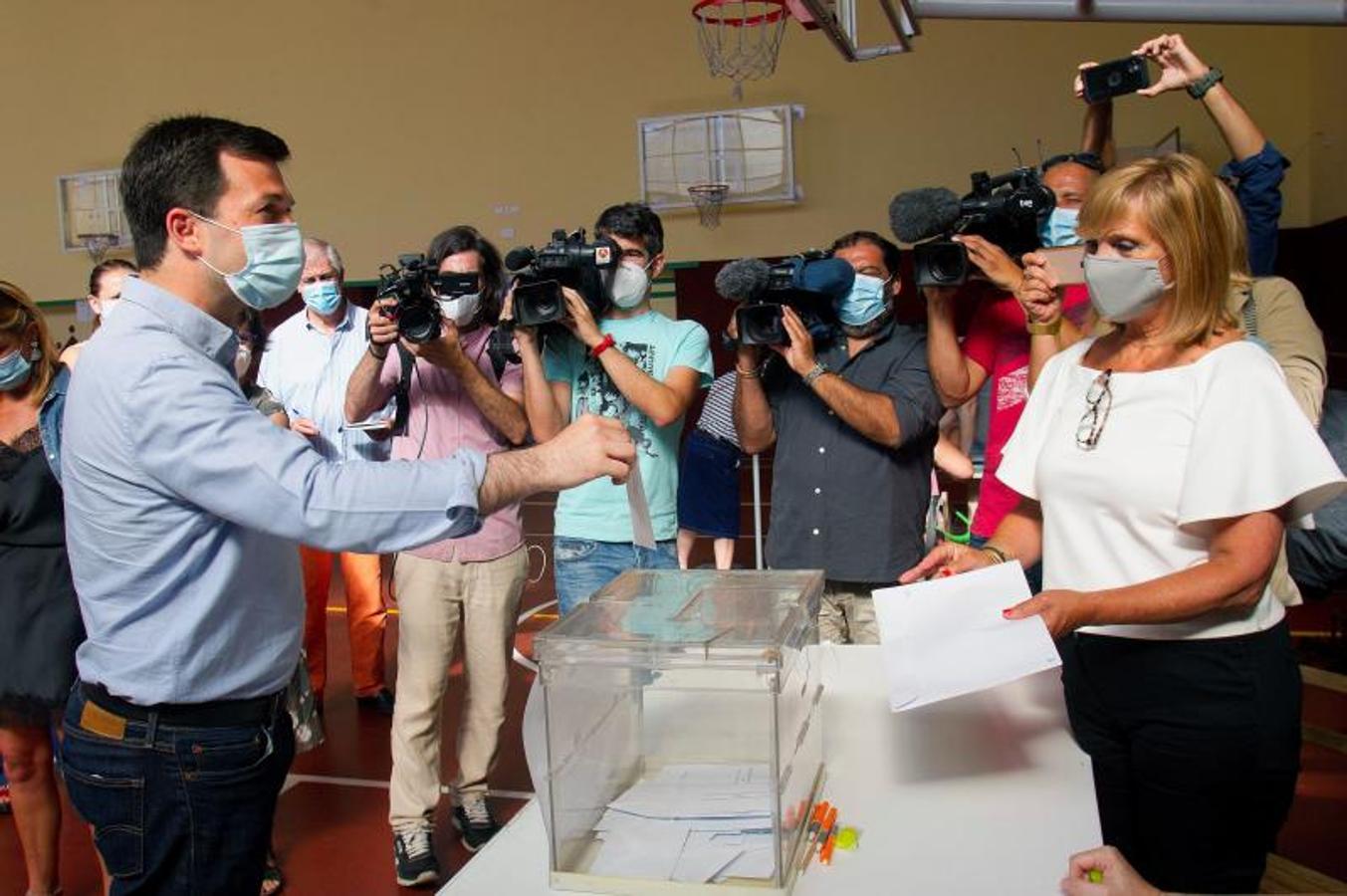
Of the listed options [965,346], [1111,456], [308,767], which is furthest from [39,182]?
[1111,456]

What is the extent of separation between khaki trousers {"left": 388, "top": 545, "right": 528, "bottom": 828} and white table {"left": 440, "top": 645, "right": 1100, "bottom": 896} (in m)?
1.11

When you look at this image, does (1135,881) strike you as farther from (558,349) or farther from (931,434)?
(558,349)

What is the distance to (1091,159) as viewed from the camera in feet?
8.24

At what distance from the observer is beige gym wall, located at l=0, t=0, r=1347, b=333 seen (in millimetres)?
7871

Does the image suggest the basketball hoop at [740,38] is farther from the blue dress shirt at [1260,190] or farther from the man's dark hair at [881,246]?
the blue dress shirt at [1260,190]

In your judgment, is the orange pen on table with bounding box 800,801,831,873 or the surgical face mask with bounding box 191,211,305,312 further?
the surgical face mask with bounding box 191,211,305,312

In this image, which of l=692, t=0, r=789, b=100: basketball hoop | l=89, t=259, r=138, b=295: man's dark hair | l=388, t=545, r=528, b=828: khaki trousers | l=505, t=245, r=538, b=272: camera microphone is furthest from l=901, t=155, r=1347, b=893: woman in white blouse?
l=692, t=0, r=789, b=100: basketball hoop

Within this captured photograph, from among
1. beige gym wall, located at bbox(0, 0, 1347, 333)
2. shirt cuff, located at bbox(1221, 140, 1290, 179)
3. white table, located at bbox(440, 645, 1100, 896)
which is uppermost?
beige gym wall, located at bbox(0, 0, 1347, 333)

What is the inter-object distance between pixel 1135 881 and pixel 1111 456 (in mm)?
606

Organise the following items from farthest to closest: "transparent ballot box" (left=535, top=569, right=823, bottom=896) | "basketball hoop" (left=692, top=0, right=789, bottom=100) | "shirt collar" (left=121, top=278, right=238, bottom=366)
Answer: "basketball hoop" (left=692, top=0, right=789, bottom=100)
"shirt collar" (left=121, top=278, right=238, bottom=366)
"transparent ballot box" (left=535, top=569, right=823, bottom=896)

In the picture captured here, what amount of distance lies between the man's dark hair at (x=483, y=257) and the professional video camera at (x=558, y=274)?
7.6 inches

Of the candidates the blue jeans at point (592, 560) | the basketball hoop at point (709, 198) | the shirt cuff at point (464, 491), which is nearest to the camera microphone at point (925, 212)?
the blue jeans at point (592, 560)

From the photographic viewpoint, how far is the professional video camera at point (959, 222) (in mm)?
2439

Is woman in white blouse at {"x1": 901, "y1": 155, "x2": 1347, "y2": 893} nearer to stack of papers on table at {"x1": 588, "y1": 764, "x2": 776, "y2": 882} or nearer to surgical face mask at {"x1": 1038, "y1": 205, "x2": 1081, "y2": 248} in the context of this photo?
stack of papers on table at {"x1": 588, "y1": 764, "x2": 776, "y2": 882}
